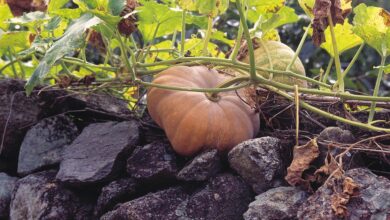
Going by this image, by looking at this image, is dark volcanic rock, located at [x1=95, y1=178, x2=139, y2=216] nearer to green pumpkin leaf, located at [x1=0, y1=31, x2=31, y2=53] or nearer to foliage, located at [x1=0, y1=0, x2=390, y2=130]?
foliage, located at [x1=0, y1=0, x2=390, y2=130]

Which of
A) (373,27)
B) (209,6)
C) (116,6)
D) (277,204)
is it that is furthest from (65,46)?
(373,27)

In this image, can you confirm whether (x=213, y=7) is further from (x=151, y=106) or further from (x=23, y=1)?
(x=23, y=1)

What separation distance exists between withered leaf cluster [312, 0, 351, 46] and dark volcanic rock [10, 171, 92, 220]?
1.79 feet

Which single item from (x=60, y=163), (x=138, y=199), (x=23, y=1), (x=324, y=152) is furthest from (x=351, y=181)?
(x=23, y=1)

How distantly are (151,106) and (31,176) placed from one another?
11.4 inches

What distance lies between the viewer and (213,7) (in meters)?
0.90

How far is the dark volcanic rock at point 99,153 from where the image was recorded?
0.97 meters

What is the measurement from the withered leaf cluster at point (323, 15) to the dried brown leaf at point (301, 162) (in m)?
0.19

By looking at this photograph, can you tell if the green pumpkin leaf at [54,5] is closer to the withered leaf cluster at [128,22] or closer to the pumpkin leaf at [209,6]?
the withered leaf cluster at [128,22]

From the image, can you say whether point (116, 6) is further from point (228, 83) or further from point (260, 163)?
point (260, 163)

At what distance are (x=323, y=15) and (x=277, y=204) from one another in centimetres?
31

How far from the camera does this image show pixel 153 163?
94cm

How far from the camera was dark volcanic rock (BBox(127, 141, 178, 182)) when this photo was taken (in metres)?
0.92

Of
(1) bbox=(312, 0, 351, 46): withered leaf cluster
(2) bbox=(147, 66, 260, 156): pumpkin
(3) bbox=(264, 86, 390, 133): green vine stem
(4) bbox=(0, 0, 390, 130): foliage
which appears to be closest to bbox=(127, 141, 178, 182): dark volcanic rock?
(2) bbox=(147, 66, 260, 156): pumpkin
